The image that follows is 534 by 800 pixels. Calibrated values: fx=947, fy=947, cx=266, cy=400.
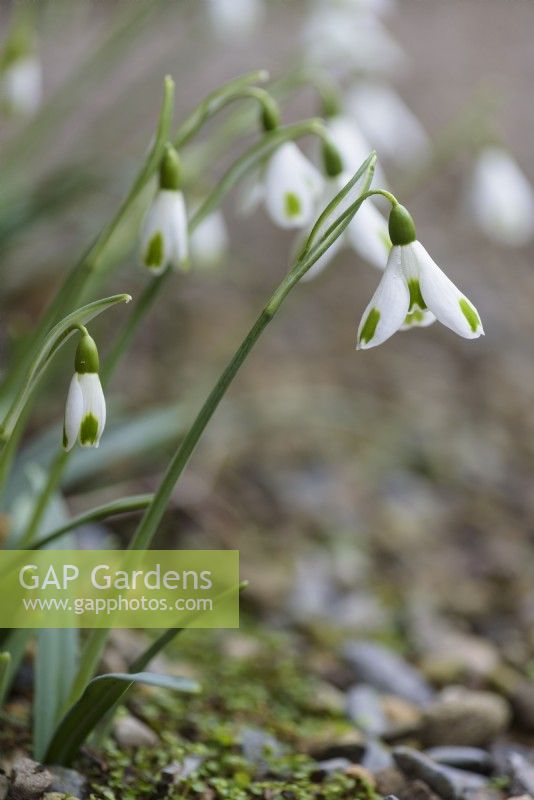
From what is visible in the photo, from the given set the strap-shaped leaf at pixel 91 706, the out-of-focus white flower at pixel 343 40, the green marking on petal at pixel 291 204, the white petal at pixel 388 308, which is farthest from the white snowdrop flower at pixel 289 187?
the out-of-focus white flower at pixel 343 40

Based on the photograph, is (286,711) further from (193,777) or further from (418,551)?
(418,551)

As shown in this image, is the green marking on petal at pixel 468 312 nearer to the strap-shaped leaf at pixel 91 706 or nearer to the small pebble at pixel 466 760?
the strap-shaped leaf at pixel 91 706

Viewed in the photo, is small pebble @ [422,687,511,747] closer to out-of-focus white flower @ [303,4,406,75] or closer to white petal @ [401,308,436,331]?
white petal @ [401,308,436,331]

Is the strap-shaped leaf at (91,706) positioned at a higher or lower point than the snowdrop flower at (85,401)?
lower

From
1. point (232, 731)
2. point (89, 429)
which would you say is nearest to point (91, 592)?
point (232, 731)

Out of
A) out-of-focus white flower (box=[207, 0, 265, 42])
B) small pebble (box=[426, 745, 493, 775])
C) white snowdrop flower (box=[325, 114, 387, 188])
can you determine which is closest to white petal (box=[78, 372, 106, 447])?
white snowdrop flower (box=[325, 114, 387, 188])
